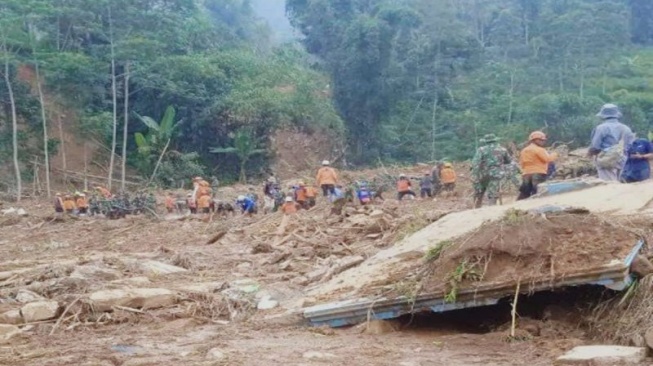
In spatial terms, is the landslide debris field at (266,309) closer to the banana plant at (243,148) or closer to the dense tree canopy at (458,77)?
the banana plant at (243,148)

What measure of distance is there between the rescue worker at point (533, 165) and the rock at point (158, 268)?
4381 mm

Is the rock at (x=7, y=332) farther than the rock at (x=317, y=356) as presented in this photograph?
Yes

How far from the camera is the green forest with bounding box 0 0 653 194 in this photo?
91.2 ft

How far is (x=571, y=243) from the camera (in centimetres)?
566

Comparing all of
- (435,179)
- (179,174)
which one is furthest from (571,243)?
(179,174)

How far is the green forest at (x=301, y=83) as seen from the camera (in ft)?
91.2

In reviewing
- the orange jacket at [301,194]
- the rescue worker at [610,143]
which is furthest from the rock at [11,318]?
the orange jacket at [301,194]

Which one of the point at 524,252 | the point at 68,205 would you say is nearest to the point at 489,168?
the point at 524,252

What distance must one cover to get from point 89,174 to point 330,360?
27045 mm

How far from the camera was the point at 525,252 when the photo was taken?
5652mm

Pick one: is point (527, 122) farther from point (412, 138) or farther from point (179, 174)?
point (179, 174)

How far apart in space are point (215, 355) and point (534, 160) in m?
5.71

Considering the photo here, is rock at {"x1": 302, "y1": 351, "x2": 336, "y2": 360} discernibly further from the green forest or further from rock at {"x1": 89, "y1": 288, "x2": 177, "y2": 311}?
the green forest

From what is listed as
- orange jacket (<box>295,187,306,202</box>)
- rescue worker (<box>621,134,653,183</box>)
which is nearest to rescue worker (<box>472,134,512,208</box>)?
rescue worker (<box>621,134,653,183</box>)
